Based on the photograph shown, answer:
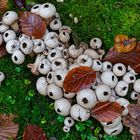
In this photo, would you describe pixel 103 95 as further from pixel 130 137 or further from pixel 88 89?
pixel 130 137

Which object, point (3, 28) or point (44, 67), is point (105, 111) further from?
point (3, 28)

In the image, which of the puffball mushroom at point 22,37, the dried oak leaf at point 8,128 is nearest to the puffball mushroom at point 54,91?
the dried oak leaf at point 8,128

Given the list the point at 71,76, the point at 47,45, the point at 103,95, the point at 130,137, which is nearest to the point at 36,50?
the point at 47,45

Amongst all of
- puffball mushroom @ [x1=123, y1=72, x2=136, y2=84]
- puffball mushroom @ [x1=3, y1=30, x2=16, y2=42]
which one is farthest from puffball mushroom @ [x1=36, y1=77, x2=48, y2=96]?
puffball mushroom @ [x1=123, y1=72, x2=136, y2=84]

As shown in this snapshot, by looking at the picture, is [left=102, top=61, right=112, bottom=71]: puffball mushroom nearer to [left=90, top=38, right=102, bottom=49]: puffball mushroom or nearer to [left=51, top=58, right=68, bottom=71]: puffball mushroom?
A: [left=90, top=38, right=102, bottom=49]: puffball mushroom

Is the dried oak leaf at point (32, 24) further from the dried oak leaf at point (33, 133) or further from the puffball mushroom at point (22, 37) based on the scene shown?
the dried oak leaf at point (33, 133)

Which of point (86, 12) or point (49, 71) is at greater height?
point (86, 12)
